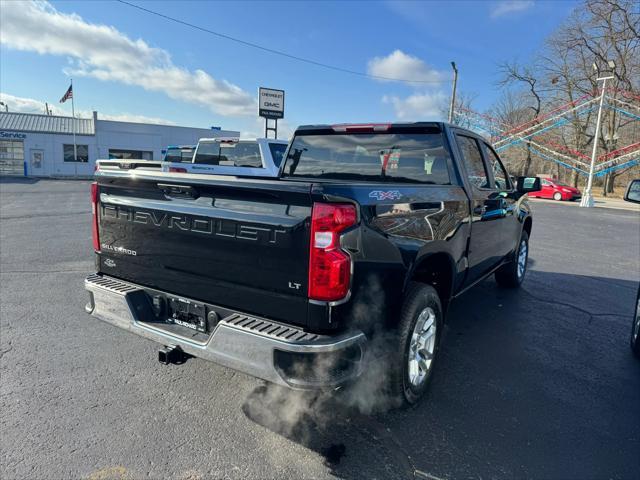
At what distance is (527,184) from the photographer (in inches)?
207

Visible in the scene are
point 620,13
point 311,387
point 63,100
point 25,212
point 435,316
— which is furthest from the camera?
point 63,100

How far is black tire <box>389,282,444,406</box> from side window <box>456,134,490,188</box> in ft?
4.71

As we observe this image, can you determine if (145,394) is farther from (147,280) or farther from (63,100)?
(63,100)

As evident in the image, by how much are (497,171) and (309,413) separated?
3.52m

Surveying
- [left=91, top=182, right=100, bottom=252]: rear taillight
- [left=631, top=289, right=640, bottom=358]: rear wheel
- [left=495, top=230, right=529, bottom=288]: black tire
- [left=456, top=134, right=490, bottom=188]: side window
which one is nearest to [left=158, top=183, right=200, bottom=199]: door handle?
[left=91, top=182, right=100, bottom=252]: rear taillight

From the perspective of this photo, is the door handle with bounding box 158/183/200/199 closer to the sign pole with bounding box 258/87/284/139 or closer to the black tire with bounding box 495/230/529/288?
the black tire with bounding box 495/230/529/288

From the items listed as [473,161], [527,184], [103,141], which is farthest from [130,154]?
[473,161]

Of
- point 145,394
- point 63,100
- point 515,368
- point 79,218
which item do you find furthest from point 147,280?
point 63,100

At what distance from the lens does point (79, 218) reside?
11.7 metres

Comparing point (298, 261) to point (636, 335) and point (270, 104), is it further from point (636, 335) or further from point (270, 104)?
point (270, 104)

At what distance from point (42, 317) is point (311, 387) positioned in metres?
3.62

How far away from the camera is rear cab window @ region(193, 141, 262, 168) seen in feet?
29.9

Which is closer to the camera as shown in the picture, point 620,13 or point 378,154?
point 378,154

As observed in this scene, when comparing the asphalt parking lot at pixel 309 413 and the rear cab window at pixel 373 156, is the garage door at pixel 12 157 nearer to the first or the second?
the asphalt parking lot at pixel 309 413
